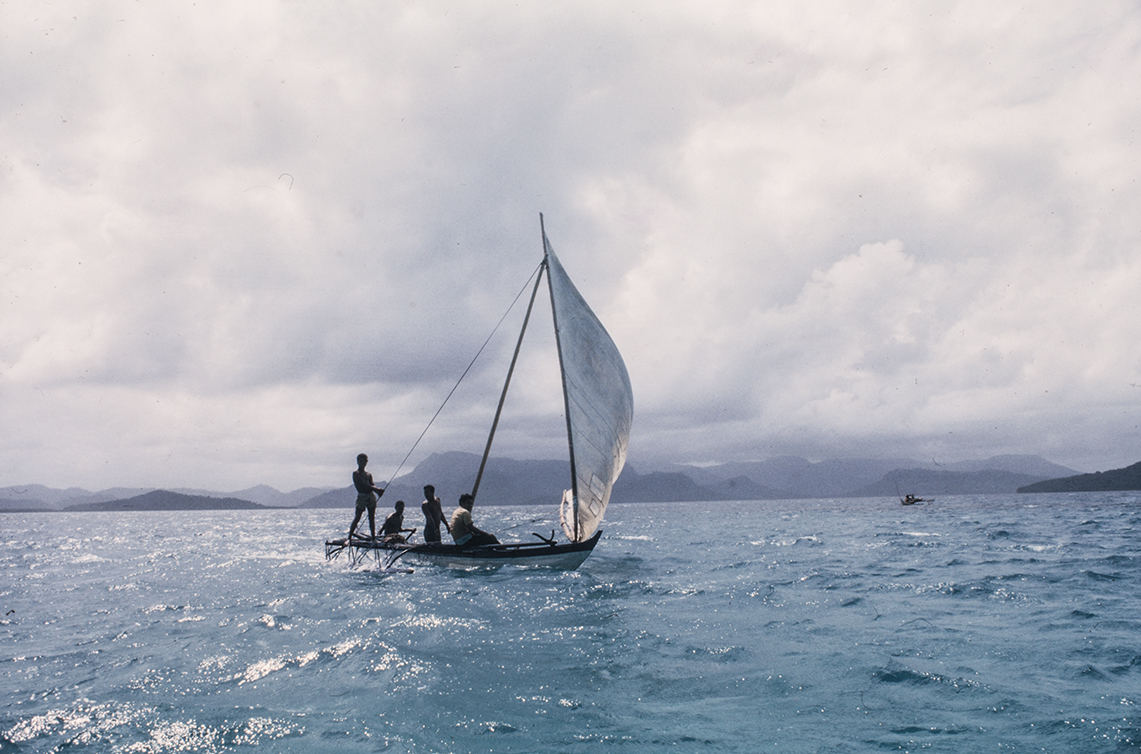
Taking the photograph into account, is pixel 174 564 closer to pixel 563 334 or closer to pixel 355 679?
pixel 563 334

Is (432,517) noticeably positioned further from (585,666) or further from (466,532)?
(585,666)

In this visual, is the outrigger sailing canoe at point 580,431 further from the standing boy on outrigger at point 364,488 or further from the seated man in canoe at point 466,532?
the standing boy on outrigger at point 364,488

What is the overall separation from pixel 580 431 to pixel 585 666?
1049 centimetres

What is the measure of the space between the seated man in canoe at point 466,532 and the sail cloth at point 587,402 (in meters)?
2.98

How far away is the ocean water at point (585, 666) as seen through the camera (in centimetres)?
685

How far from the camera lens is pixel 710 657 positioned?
9961mm

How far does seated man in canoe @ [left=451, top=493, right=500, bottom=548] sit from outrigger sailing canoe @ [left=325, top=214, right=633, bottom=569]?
1.15 ft

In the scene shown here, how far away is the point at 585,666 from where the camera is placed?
9.42 meters

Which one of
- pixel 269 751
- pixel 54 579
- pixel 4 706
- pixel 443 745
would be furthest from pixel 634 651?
pixel 54 579

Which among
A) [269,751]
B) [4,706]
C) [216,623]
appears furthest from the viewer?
[216,623]

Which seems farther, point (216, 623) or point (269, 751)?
point (216, 623)

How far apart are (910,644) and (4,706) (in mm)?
13967

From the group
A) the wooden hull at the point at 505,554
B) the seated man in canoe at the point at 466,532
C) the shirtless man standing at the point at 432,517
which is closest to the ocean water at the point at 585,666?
the wooden hull at the point at 505,554

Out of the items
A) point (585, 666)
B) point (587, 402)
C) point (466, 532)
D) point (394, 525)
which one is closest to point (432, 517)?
point (466, 532)
